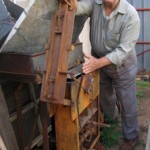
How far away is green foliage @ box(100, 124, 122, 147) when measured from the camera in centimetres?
410

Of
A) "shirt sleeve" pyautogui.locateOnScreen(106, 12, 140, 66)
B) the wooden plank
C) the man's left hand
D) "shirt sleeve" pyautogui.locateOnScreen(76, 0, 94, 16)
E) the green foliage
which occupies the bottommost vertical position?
the green foliage

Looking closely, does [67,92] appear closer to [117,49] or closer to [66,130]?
[66,130]

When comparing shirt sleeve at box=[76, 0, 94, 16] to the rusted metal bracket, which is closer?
the rusted metal bracket

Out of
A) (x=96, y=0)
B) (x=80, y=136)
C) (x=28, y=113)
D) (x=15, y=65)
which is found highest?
(x=96, y=0)

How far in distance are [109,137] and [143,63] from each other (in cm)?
374

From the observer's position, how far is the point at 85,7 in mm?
3523

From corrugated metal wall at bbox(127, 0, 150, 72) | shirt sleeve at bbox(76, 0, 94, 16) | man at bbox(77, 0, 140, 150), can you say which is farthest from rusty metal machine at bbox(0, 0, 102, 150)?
corrugated metal wall at bbox(127, 0, 150, 72)

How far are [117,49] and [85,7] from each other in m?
0.59

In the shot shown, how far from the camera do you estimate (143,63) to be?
297 inches

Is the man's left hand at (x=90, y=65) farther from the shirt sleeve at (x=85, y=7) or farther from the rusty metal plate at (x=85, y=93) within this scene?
the shirt sleeve at (x=85, y=7)

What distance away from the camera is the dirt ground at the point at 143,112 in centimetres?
409

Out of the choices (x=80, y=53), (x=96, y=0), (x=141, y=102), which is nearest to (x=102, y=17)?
(x=96, y=0)

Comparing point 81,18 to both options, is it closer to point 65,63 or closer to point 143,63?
point 65,63

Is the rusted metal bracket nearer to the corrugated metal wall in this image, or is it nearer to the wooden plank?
the wooden plank
